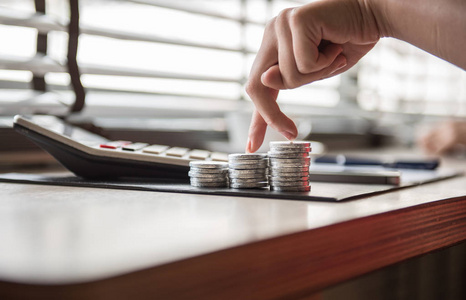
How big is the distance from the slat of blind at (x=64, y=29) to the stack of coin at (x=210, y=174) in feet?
2.35

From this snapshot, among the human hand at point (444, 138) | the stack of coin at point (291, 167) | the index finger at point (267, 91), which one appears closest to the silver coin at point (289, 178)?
the stack of coin at point (291, 167)

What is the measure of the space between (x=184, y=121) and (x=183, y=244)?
169 centimetres

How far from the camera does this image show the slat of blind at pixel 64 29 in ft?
4.25

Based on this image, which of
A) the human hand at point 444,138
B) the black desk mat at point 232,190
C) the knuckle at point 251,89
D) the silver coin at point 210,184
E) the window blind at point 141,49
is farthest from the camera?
the human hand at point 444,138

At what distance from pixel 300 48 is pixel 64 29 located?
0.79 m

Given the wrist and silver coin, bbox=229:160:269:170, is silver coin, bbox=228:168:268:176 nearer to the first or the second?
silver coin, bbox=229:160:269:170

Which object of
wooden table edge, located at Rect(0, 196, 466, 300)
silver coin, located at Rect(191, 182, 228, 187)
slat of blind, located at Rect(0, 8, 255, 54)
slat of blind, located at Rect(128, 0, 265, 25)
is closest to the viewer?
wooden table edge, located at Rect(0, 196, 466, 300)

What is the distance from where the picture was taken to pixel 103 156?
90 cm

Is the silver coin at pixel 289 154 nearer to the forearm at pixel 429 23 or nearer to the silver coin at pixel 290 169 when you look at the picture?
the silver coin at pixel 290 169

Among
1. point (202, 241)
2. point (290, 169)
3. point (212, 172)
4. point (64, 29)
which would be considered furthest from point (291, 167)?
point (64, 29)

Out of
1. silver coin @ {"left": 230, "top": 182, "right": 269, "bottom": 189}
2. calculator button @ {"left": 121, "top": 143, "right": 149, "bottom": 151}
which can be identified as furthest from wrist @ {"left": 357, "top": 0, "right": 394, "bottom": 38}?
calculator button @ {"left": 121, "top": 143, "right": 149, "bottom": 151}

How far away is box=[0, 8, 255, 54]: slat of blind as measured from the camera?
4.25 ft

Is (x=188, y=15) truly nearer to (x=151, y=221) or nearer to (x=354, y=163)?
(x=354, y=163)

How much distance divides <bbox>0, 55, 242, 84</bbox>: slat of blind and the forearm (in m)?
0.84
